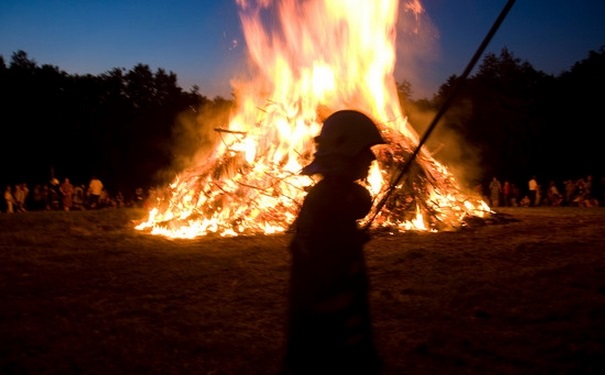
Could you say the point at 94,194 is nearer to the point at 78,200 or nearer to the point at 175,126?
the point at 78,200

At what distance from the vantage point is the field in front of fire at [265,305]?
3980 millimetres

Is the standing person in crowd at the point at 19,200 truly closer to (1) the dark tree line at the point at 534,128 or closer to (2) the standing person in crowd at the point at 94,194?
(2) the standing person in crowd at the point at 94,194

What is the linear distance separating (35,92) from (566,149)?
38564 millimetres

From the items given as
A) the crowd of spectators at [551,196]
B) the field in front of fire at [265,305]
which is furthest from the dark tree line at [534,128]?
the field in front of fire at [265,305]

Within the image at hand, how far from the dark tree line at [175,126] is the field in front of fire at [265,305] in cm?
2344

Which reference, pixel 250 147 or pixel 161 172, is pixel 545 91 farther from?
pixel 250 147

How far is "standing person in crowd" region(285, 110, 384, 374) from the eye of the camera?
6.95 feet

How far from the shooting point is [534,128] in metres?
33.7

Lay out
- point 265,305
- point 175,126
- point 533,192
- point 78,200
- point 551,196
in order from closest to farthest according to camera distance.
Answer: point 265,305
point 78,200
point 551,196
point 533,192
point 175,126

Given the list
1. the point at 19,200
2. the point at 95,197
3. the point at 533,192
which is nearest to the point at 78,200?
the point at 95,197

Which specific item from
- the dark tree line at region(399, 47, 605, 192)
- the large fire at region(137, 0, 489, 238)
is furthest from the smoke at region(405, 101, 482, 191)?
the large fire at region(137, 0, 489, 238)

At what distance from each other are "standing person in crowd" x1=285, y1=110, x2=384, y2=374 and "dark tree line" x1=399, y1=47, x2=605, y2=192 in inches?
1205

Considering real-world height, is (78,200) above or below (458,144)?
below

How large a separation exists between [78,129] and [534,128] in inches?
1288
